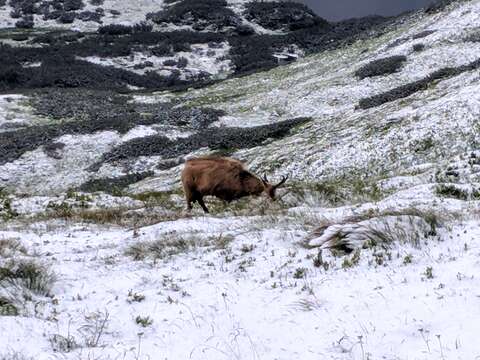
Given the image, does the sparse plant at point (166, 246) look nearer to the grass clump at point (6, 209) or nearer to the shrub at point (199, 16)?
the grass clump at point (6, 209)

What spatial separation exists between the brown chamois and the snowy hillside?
51cm

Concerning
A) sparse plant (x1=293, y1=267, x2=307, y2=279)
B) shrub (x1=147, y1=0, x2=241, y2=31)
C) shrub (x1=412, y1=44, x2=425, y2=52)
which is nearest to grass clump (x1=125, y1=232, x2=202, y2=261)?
sparse plant (x1=293, y1=267, x2=307, y2=279)

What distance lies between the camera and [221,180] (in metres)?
15.2

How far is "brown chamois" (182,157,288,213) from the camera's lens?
599 inches

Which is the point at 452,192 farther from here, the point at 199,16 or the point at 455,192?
the point at 199,16

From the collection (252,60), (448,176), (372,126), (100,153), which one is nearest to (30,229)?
(448,176)

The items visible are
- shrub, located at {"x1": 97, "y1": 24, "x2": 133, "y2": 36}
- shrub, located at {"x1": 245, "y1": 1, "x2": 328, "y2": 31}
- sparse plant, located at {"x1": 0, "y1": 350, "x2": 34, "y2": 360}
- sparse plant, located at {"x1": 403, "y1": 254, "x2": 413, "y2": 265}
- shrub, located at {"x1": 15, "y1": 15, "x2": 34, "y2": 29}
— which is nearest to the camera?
sparse plant, located at {"x1": 0, "y1": 350, "x2": 34, "y2": 360}

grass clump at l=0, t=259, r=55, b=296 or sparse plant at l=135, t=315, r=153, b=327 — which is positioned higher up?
sparse plant at l=135, t=315, r=153, b=327

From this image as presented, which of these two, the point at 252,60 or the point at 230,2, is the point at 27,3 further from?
the point at 252,60

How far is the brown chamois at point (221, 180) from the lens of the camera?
15203 millimetres

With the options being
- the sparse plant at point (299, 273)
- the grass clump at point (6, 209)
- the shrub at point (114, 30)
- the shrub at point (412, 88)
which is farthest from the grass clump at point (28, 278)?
the shrub at point (114, 30)

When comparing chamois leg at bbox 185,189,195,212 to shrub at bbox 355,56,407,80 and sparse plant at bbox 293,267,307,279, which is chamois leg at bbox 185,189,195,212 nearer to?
sparse plant at bbox 293,267,307,279

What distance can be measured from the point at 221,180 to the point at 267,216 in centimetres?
378

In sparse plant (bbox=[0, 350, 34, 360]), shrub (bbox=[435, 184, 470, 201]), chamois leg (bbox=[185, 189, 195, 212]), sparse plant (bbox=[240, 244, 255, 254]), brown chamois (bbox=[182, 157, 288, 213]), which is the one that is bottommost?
chamois leg (bbox=[185, 189, 195, 212])
